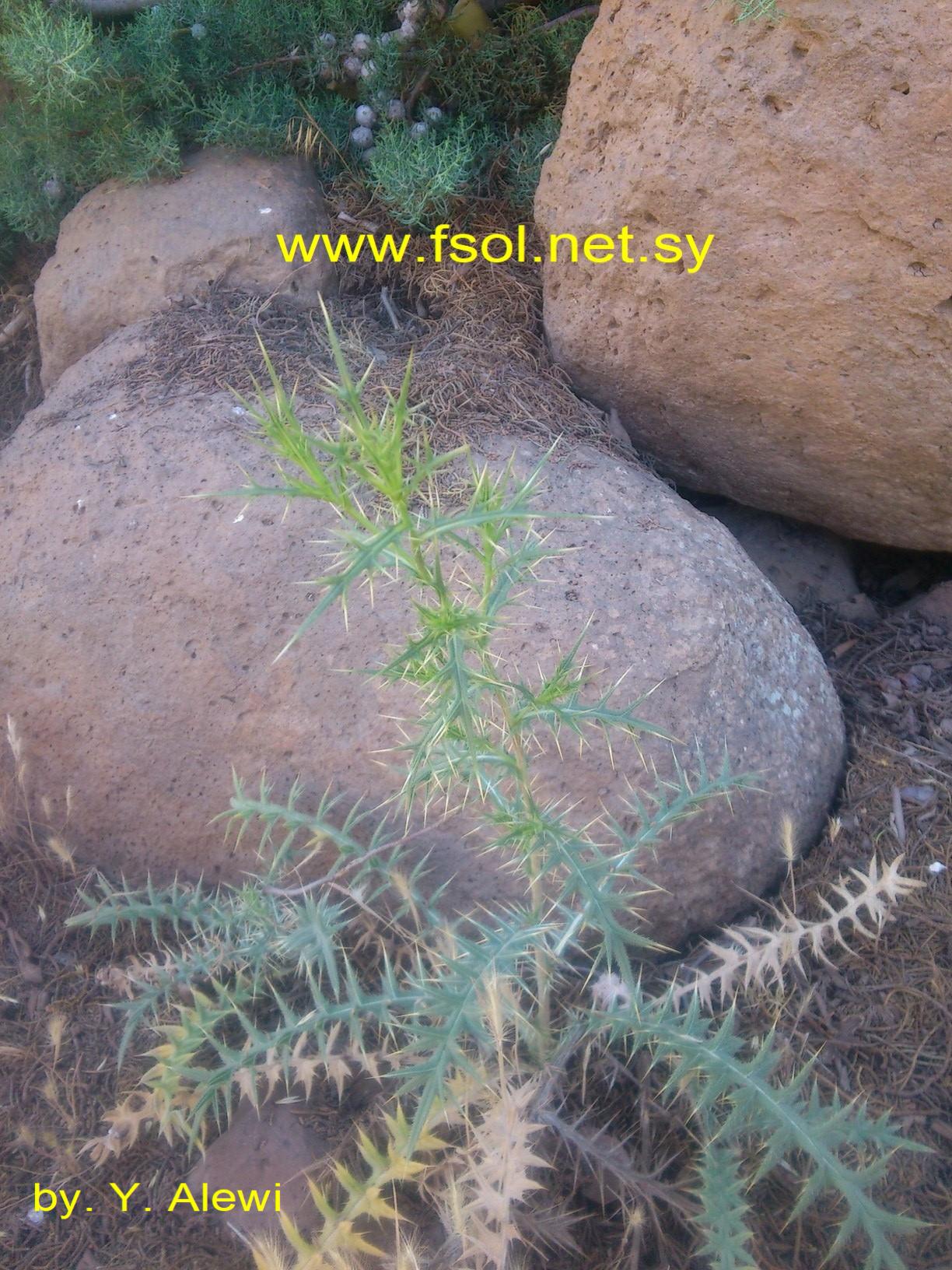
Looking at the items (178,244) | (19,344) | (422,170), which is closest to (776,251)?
(422,170)

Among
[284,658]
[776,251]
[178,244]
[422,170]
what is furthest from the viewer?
[178,244]

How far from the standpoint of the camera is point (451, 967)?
161cm

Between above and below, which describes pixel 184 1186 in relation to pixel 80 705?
below

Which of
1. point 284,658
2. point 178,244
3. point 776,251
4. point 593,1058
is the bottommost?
point 593,1058

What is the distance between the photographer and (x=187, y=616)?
2.52m

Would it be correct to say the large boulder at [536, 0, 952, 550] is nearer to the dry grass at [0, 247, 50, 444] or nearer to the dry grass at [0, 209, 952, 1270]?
the dry grass at [0, 209, 952, 1270]

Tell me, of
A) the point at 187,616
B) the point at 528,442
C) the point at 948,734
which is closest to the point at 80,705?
the point at 187,616

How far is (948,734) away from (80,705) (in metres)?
2.13

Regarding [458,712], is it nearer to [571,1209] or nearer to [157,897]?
[571,1209]

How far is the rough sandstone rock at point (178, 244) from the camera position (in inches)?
125

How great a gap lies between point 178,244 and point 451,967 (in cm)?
249

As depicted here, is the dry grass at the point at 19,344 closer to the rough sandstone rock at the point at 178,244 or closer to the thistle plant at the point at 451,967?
the rough sandstone rock at the point at 178,244

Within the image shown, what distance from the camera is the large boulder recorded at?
2305 mm

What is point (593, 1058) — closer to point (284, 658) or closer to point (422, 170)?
point (284, 658)
